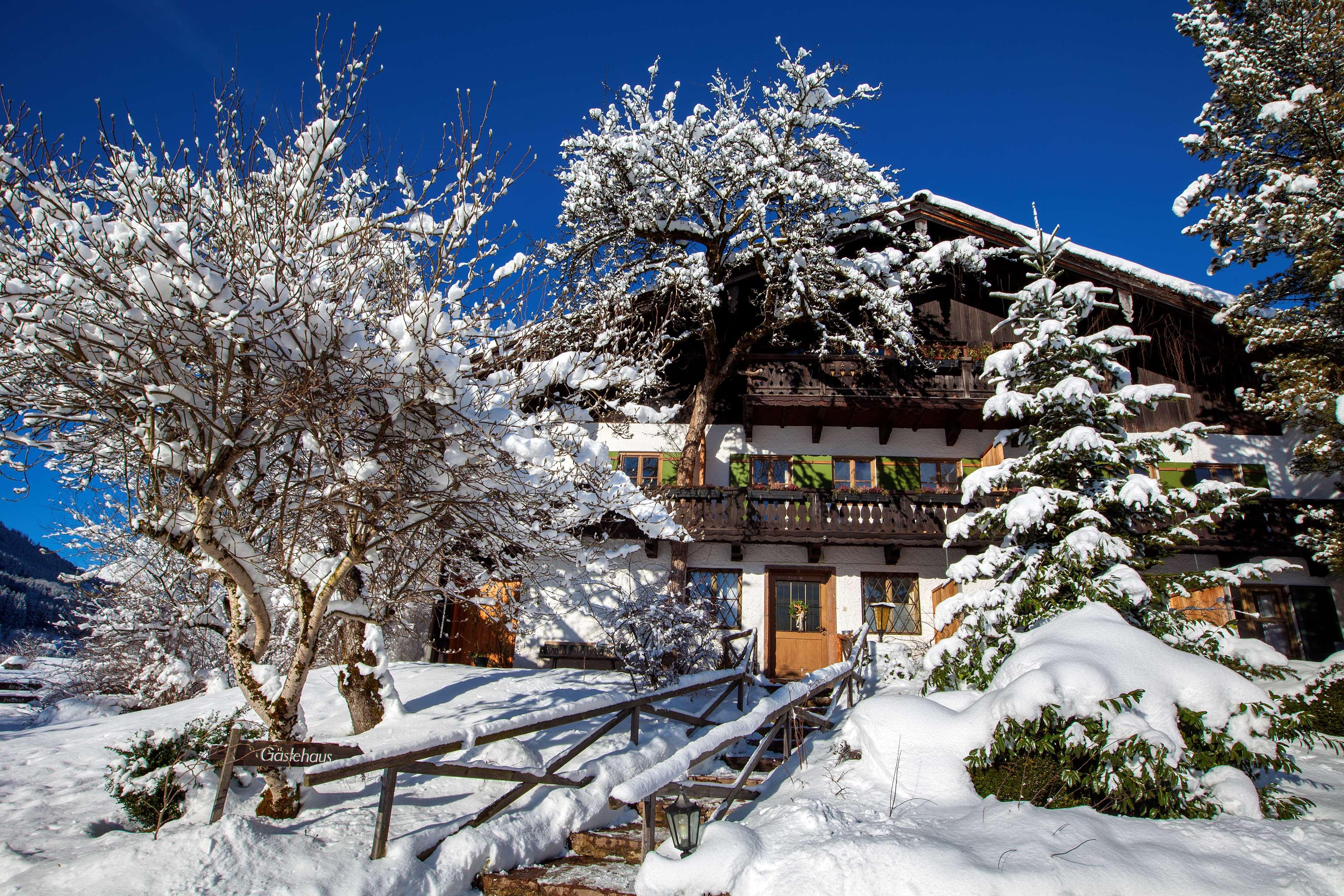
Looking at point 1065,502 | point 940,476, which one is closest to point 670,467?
point 940,476

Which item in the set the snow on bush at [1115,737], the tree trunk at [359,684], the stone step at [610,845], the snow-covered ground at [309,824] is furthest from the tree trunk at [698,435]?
the snow on bush at [1115,737]

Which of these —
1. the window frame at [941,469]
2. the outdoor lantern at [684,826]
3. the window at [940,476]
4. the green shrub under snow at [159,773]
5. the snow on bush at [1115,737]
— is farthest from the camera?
the window at [940,476]

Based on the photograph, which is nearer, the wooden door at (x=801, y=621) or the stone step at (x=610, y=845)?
the stone step at (x=610, y=845)

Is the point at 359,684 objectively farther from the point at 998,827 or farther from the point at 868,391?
the point at 868,391

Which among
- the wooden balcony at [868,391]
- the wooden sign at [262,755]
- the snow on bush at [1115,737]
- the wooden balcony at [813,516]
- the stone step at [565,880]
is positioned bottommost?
the stone step at [565,880]

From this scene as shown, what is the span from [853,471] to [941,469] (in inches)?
81.2

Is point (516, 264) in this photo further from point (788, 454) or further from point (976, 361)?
point (976, 361)

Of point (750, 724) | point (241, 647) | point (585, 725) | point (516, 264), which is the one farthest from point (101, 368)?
point (585, 725)

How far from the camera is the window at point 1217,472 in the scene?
16.0m

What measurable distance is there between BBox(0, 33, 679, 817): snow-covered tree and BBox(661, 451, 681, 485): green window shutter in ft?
31.5

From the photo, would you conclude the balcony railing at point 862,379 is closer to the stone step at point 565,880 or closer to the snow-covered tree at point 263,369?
the snow-covered tree at point 263,369

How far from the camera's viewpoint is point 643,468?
1762 centimetres

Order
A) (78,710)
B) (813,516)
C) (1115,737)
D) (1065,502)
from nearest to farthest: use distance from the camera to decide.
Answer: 1. (1115,737)
2. (1065,502)
3. (78,710)
4. (813,516)

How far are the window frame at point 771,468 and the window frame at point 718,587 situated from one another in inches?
83.8
